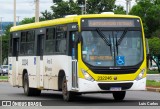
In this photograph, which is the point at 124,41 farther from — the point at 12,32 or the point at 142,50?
the point at 12,32

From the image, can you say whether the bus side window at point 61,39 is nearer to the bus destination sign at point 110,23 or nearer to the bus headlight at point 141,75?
the bus destination sign at point 110,23

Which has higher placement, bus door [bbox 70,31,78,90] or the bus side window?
the bus side window

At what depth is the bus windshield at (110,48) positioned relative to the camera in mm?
20047

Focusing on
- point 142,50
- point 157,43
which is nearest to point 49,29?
point 142,50

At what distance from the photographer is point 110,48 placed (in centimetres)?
2017

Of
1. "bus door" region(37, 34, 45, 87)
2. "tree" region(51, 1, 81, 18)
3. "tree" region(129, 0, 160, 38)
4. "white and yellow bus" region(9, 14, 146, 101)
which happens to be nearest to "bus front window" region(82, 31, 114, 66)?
"white and yellow bus" region(9, 14, 146, 101)

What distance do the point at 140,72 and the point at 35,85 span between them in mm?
6124

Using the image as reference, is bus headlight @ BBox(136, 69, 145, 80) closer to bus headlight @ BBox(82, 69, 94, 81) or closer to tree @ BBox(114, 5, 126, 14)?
bus headlight @ BBox(82, 69, 94, 81)

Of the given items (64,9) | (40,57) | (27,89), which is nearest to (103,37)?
(40,57)

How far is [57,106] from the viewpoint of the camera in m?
19.5

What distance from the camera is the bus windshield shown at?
20.0 metres

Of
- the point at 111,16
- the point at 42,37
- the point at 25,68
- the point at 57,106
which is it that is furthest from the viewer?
the point at 25,68

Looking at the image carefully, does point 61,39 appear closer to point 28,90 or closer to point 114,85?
point 114,85

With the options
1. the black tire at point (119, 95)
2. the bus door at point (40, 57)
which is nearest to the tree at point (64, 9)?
the bus door at point (40, 57)
